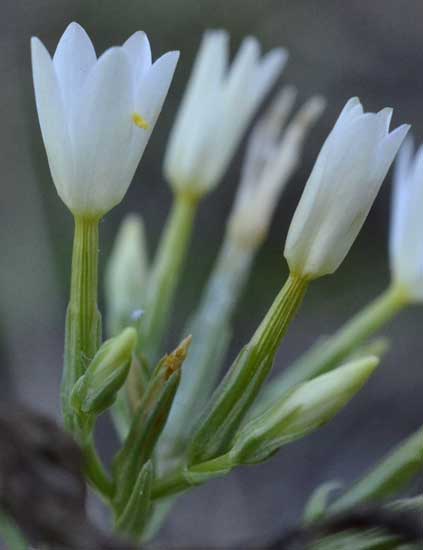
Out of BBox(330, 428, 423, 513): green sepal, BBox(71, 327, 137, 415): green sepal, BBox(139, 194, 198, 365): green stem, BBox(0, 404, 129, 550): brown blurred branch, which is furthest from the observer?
BBox(139, 194, 198, 365): green stem

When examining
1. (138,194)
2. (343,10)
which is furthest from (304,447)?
(343,10)

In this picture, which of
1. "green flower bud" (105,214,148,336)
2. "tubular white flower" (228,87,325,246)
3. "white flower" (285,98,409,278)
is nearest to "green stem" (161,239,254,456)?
"tubular white flower" (228,87,325,246)

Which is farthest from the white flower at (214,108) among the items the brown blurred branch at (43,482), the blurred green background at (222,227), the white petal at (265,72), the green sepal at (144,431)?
the blurred green background at (222,227)

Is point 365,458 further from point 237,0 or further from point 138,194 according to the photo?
point 237,0

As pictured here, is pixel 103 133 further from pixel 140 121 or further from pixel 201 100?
A: pixel 201 100

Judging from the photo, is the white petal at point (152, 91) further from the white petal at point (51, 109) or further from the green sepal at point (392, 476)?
the green sepal at point (392, 476)

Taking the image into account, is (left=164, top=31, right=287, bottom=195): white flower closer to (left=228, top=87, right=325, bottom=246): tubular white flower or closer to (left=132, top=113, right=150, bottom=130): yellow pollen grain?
(left=228, top=87, right=325, bottom=246): tubular white flower
